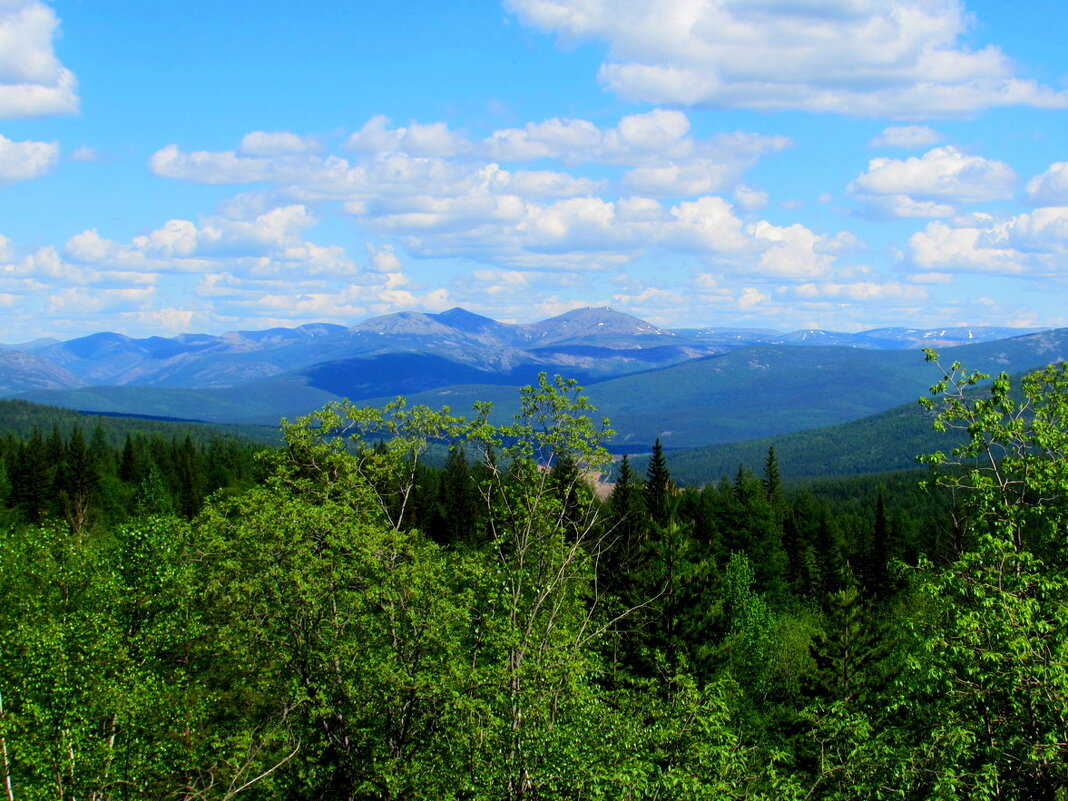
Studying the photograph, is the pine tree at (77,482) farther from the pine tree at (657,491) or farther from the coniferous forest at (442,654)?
the coniferous forest at (442,654)

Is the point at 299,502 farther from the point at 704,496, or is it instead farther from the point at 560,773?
the point at 704,496

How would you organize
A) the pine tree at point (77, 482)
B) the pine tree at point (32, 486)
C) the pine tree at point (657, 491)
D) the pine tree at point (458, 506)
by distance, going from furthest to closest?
the pine tree at point (32, 486) < the pine tree at point (77, 482) < the pine tree at point (458, 506) < the pine tree at point (657, 491)

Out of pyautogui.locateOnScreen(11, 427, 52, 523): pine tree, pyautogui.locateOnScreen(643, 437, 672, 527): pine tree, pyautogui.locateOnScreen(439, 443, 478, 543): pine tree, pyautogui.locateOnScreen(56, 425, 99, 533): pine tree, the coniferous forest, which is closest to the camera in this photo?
the coniferous forest

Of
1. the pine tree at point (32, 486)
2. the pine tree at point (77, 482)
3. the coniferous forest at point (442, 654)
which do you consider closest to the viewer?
the coniferous forest at point (442, 654)

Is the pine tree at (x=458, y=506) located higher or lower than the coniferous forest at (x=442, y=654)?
lower

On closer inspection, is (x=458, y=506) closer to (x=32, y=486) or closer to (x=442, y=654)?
(x=32, y=486)

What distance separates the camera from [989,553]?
19.7 m

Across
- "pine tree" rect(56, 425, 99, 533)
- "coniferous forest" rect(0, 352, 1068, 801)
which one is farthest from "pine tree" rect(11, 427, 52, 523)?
"coniferous forest" rect(0, 352, 1068, 801)

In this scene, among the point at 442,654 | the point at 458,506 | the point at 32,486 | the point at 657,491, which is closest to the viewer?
the point at 442,654

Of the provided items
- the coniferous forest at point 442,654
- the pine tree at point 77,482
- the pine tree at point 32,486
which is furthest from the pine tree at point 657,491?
the pine tree at point 32,486

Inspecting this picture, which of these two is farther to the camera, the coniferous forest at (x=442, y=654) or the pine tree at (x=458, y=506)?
the pine tree at (x=458, y=506)

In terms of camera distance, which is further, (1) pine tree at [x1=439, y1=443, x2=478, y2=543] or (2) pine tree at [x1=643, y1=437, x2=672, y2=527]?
(1) pine tree at [x1=439, y1=443, x2=478, y2=543]

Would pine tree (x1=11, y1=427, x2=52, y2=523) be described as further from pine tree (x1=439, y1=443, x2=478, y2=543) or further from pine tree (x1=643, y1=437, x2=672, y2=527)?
pine tree (x1=643, y1=437, x2=672, y2=527)

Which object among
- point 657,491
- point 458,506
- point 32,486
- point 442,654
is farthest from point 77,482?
point 442,654
